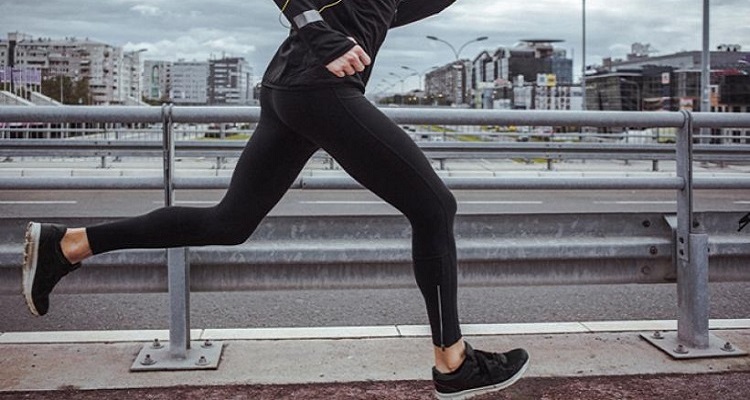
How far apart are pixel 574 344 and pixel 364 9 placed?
2200mm

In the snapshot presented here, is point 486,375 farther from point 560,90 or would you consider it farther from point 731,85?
point 560,90

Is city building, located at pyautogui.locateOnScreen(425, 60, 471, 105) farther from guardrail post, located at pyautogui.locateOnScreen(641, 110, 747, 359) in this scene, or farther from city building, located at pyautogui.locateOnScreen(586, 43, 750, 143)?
guardrail post, located at pyautogui.locateOnScreen(641, 110, 747, 359)

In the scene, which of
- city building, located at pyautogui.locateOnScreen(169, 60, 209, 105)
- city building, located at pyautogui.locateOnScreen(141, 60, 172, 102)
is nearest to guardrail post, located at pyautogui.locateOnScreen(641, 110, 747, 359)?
city building, located at pyautogui.locateOnScreen(169, 60, 209, 105)

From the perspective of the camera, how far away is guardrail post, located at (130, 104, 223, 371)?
12.2 ft

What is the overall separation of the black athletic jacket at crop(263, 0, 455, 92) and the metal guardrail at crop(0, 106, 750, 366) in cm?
102

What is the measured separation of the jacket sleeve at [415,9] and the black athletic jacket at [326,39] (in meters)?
0.07

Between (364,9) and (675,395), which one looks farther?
(675,395)

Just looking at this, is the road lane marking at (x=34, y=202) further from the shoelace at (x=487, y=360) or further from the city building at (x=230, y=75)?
the city building at (x=230, y=75)

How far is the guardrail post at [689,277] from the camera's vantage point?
3984mm

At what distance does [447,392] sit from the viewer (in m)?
2.79

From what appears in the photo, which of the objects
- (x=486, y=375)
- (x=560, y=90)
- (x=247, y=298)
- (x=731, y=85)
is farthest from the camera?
(x=560, y=90)

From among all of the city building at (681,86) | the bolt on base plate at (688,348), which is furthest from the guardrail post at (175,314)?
the city building at (681,86)

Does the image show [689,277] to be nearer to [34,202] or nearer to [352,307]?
[352,307]

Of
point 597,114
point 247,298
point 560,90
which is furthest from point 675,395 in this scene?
point 560,90
